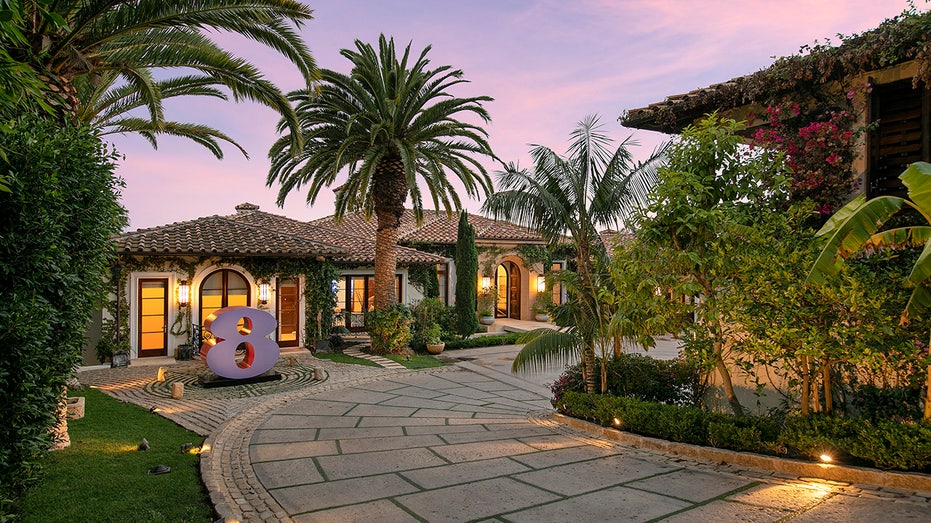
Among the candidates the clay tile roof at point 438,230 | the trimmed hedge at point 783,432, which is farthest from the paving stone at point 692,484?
the clay tile roof at point 438,230

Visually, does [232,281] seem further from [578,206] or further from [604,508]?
[604,508]

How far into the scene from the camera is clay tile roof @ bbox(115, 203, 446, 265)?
15.0m

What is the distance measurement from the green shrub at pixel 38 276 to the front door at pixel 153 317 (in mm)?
11787

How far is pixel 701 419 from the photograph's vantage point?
7301 millimetres

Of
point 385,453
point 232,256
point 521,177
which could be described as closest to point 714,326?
point 521,177

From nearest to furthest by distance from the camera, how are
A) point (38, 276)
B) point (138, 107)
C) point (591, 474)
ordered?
point (38, 276), point (591, 474), point (138, 107)

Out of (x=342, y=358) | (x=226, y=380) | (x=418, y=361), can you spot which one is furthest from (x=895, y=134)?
(x=342, y=358)

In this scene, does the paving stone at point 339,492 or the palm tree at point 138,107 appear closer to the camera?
the paving stone at point 339,492

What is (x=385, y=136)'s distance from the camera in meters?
15.5

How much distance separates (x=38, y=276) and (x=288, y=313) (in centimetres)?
1379

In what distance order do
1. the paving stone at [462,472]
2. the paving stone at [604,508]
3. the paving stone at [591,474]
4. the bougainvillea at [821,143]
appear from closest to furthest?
the paving stone at [604,508] < the paving stone at [591,474] < the paving stone at [462,472] < the bougainvillea at [821,143]

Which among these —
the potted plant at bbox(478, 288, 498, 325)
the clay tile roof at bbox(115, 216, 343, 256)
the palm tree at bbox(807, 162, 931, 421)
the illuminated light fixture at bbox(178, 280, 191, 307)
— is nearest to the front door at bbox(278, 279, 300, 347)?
the clay tile roof at bbox(115, 216, 343, 256)

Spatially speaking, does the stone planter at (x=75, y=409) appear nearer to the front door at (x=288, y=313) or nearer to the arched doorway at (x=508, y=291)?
the front door at (x=288, y=313)

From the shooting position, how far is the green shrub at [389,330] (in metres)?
16.9
